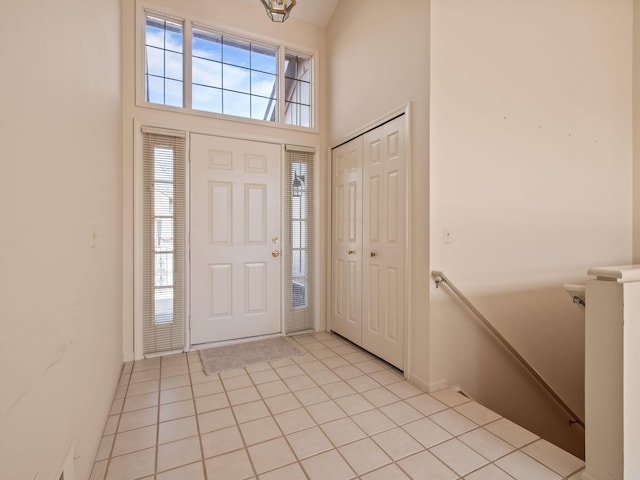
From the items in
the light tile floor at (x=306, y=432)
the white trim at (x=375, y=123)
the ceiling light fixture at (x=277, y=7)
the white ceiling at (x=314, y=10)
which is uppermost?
the white ceiling at (x=314, y=10)

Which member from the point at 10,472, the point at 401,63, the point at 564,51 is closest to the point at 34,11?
the point at 10,472

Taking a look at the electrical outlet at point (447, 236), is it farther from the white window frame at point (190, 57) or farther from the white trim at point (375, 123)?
the white window frame at point (190, 57)

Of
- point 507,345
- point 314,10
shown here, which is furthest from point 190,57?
point 507,345

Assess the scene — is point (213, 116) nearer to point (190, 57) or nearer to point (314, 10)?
point (190, 57)

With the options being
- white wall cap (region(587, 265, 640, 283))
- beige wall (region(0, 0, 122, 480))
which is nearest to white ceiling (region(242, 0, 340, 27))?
beige wall (region(0, 0, 122, 480))

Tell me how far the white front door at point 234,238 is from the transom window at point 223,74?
41 cm

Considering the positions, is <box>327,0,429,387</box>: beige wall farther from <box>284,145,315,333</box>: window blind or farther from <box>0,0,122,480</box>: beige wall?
<box>0,0,122,480</box>: beige wall

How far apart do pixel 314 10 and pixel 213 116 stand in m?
1.67

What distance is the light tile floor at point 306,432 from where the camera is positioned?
1.50 metres

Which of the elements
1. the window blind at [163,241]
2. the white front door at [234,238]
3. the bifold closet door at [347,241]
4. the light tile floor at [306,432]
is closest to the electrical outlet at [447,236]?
the bifold closet door at [347,241]

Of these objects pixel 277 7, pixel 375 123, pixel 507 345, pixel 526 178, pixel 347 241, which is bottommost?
pixel 507 345

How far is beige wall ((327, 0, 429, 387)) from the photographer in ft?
7.44

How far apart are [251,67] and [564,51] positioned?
3001mm

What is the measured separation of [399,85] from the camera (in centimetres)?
251
